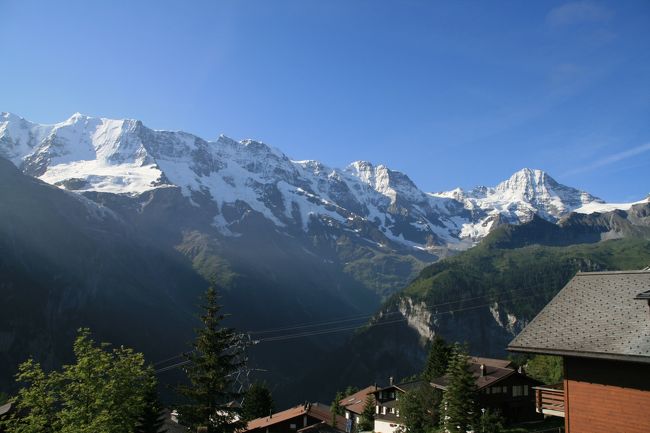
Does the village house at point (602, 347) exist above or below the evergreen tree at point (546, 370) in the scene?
above

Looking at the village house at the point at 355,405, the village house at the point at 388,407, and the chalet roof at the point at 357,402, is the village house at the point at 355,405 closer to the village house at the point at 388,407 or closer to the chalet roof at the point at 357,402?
the chalet roof at the point at 357,402

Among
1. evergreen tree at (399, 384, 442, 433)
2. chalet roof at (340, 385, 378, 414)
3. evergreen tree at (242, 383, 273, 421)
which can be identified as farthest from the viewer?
chalet roof at (340, 385, 378, 414)

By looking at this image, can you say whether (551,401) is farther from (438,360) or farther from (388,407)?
(388,407)

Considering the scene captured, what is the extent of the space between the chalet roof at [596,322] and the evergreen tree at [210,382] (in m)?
22.6

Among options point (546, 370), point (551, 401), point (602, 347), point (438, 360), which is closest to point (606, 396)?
point (602, 347)

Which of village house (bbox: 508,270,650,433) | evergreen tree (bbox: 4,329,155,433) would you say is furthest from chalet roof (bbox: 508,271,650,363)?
evergreen tree (bbox: 4,329,155,433)

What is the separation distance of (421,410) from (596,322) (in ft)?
144

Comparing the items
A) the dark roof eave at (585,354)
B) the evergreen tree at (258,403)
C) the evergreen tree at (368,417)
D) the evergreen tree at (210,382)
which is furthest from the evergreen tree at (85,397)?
the evergreen tree at (258,403)

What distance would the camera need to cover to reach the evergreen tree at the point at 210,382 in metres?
34.8

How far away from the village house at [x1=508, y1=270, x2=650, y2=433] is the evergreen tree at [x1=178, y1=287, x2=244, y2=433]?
22711 millimetres

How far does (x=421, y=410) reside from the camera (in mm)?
58375

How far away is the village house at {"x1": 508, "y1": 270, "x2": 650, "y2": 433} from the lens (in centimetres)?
1711

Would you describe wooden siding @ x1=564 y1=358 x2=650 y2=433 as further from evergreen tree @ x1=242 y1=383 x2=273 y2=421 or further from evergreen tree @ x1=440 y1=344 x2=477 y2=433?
evergreen tree @ x1=242 y1=383 x2=273 y2=421

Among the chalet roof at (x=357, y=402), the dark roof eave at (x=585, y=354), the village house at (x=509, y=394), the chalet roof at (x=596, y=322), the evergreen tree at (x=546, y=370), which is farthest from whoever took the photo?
the chalet roof at (x=357, y=402)
